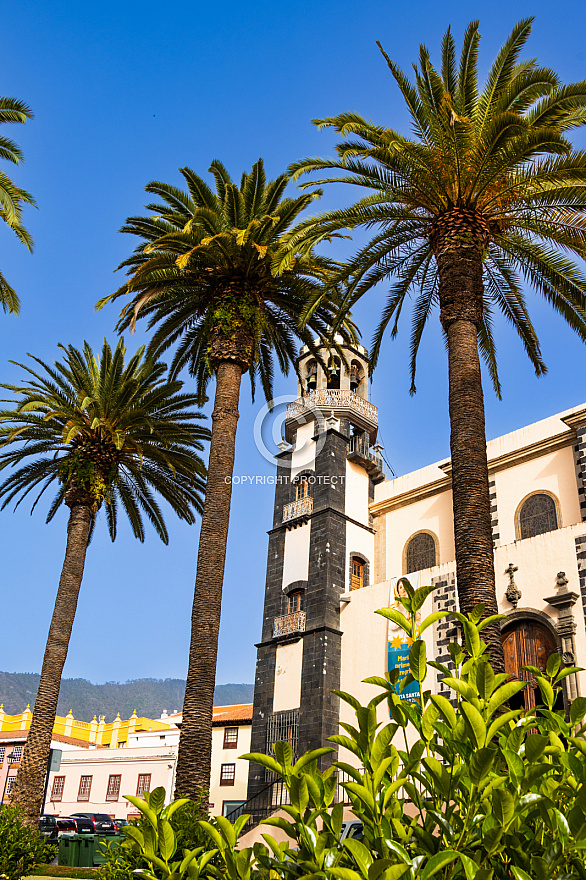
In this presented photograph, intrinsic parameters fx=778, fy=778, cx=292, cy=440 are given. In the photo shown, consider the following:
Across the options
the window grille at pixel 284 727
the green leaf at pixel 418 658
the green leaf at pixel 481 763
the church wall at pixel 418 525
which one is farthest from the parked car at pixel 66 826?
the green leaf at pixel 481 763

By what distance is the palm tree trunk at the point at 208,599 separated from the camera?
14.1 meters

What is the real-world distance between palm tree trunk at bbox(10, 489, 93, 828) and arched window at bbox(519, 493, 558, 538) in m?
13.6

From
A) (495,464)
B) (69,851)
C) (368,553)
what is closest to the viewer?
(69,851)

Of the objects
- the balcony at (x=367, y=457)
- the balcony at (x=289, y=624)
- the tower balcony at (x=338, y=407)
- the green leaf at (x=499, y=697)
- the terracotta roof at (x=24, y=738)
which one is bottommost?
the green leaf at (x=499, y=697)

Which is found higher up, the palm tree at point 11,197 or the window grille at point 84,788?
the palm tree at point 11,197

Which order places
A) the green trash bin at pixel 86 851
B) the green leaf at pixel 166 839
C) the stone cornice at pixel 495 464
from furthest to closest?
1. the stone cornice at pixel 495 464
2. the green trash bin at pixel 86 851
3. the green leaf at pixel 166 839

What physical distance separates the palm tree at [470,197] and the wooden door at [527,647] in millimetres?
8743

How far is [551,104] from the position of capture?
13.5 metres

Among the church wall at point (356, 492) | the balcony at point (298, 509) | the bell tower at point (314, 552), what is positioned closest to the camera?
the bell tower at point (314, 552)

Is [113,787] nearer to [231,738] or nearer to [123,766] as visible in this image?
[123,766]

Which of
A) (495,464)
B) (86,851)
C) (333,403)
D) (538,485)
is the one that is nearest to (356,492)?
(333,403)

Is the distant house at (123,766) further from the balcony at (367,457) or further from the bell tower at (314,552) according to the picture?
the balcony at (367,457)

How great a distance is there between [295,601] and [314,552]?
6.67 ft

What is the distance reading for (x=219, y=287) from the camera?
1858cm
